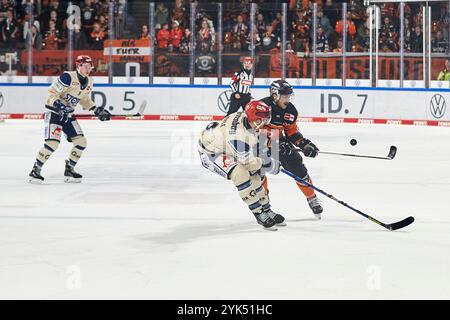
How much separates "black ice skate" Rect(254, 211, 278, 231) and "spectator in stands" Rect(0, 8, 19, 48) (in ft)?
43.7

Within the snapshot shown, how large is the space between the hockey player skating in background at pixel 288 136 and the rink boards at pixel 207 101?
11.3m

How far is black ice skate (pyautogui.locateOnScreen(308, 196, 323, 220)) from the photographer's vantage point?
8.14 metres

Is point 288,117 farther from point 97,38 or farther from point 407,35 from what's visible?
point 97,38

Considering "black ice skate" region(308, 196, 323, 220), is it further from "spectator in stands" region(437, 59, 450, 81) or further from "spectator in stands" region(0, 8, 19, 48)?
"spectator in stands" region(0, 8, 19, 48)

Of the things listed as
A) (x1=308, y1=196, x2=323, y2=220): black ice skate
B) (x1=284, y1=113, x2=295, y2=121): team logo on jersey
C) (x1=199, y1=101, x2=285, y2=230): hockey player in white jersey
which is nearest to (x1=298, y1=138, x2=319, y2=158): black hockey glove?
(x1=284, y1=113, x2=295, y2=121): team logo on jersey

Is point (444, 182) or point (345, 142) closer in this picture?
point (444, 182)

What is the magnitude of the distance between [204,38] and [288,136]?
38.9ft

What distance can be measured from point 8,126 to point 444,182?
9.63m

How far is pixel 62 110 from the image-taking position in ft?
34.4

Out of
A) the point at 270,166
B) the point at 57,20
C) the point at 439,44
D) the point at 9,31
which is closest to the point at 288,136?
the point at 270,166

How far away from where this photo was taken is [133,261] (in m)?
6.23
